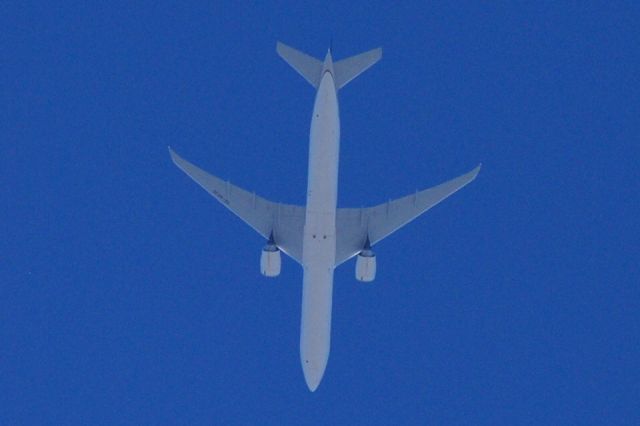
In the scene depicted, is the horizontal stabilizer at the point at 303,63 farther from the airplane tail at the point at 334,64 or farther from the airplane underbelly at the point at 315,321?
the airplane underbelly at the point at 315,321

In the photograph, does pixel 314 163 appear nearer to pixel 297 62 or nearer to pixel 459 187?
pixel 297 62

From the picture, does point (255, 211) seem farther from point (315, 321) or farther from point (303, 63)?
point (303, 63)

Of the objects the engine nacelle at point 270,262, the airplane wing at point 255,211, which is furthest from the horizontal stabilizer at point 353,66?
the engine nacelle at point 270,262

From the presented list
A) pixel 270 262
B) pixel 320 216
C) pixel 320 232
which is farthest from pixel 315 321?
pixel 320 216

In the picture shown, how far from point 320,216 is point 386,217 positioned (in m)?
5.84

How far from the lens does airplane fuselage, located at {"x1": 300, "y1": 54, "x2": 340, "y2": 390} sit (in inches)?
1533

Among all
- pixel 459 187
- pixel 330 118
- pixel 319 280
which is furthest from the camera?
pixel 459 187

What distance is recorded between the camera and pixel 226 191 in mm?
44781

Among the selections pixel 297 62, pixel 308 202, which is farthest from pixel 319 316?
pixel 297 62

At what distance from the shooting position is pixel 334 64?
4262 centimetres

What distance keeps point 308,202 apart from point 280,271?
4.74 meters

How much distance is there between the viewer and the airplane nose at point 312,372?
42.6 metres

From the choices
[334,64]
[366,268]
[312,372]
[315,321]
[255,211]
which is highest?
[334,64]

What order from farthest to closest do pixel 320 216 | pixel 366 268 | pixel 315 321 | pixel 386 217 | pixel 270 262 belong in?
pixel 386 217, pixel 366 268, pixel 270 262, pixel 315 321, pixel 320 216
